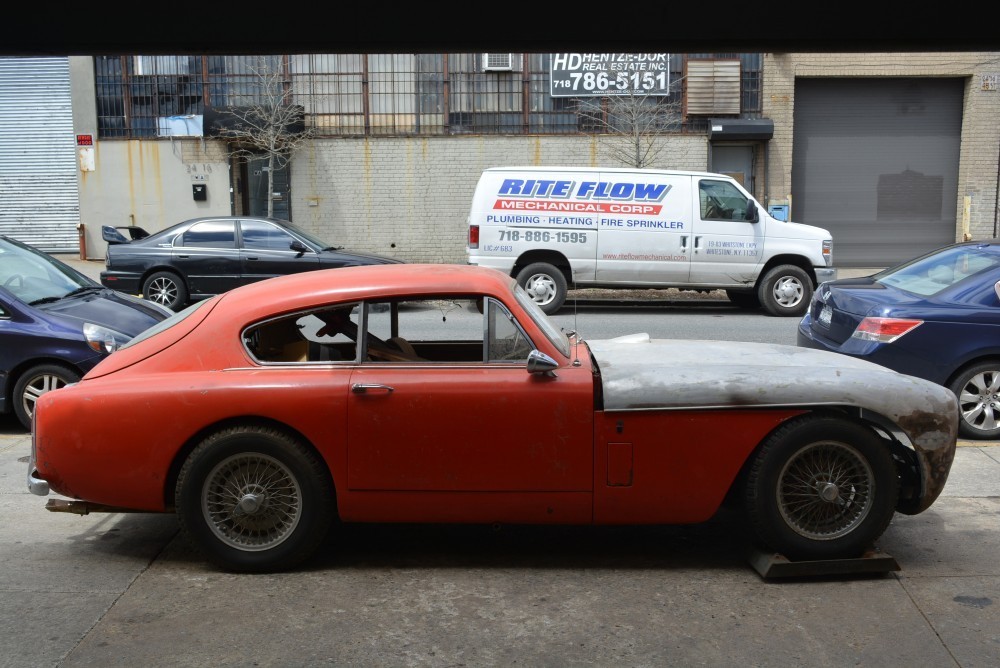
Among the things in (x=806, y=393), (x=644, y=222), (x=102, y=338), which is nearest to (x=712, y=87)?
(x=644, y=222)

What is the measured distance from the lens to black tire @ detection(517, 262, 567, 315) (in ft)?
49.0

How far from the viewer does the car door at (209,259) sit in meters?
15.2

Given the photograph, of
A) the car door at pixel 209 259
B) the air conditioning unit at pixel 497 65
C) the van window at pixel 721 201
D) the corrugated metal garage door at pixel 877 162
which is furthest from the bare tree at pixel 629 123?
the car door at pixel 209 259

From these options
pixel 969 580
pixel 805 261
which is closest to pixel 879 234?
pixel 805 261

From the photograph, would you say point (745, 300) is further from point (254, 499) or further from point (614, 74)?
point (254, 499)

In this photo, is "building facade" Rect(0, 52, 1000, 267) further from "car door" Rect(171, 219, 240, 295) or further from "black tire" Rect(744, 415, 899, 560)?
"black tire" Rect(744, 415, 899, 560)

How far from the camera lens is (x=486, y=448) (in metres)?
4.73

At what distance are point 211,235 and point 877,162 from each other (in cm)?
1529

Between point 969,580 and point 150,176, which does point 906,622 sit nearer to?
A: point 969,580

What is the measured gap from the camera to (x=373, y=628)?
4.21 m

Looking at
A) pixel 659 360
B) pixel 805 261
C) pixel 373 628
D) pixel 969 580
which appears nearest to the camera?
pixel 373 628

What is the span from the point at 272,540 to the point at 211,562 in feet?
1.14

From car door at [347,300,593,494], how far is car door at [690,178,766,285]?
35.4 feet

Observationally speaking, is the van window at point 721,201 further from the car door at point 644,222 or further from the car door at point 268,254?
the car door at point 268,254
